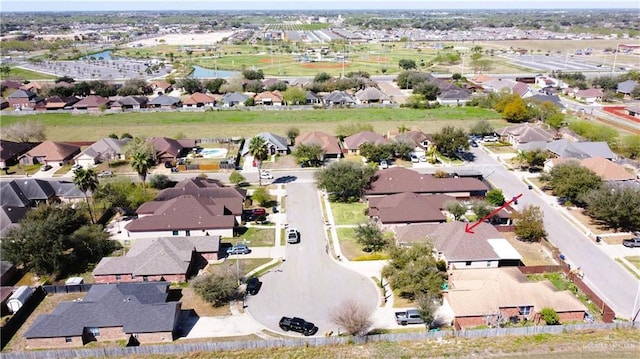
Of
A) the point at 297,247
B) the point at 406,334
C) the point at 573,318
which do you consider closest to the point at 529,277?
the point at 573,318

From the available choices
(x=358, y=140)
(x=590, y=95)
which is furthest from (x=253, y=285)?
(x=590, y=95)

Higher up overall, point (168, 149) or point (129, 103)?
point (129, 103)

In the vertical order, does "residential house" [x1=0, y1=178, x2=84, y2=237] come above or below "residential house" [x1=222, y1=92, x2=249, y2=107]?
below

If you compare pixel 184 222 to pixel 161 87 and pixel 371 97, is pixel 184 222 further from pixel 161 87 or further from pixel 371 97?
pixel 161 87

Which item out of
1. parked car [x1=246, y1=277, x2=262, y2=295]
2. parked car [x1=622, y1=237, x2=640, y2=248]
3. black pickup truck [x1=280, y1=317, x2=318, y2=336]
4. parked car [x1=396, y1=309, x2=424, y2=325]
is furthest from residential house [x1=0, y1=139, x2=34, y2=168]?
parked car [x1=622, y1=237, x2=640, y2=248]

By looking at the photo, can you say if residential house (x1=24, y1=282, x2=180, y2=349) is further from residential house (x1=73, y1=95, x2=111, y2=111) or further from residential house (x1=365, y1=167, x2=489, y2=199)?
residential house (x1=73, y1=95, x2=111, y2=111)

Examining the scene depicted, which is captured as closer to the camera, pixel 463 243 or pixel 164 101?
pixel 463 243

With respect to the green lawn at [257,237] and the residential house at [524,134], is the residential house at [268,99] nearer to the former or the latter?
the residential house at [524,134]
